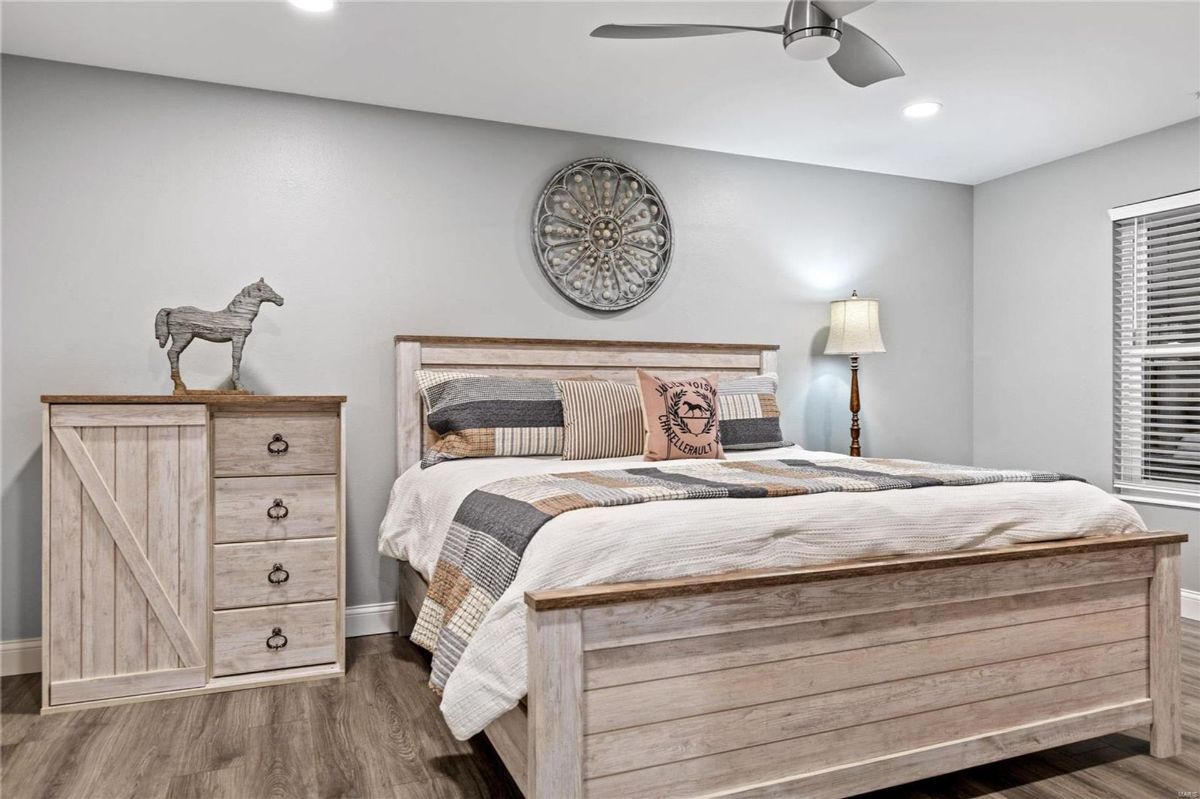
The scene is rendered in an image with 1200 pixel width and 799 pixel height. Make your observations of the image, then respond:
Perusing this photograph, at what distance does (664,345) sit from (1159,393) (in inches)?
95.1

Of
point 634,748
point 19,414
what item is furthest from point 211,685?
point 634,748

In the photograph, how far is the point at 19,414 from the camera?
298 centimetres

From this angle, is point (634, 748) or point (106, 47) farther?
point (106, 47)

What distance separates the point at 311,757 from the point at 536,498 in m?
1.03

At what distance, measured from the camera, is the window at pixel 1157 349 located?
12.3 ft

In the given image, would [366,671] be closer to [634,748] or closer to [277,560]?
[277,560]

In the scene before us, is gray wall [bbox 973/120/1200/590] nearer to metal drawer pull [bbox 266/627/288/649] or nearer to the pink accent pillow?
the pink accent pillow

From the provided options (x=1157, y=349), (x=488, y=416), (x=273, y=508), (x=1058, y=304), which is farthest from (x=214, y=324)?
(x=1157, y=349)

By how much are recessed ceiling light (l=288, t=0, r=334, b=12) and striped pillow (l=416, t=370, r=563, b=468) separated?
4.63 ft

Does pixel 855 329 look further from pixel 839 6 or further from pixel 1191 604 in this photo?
pixel 839 6

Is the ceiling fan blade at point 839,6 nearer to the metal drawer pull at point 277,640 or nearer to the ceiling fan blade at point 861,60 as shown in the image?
the ceiling fan blade at point 861,60

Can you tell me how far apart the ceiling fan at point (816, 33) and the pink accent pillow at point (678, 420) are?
53.4 inches

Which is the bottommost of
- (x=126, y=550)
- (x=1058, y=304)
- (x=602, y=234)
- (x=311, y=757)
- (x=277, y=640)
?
(x=311, y=757)

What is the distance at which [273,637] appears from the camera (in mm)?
2854
